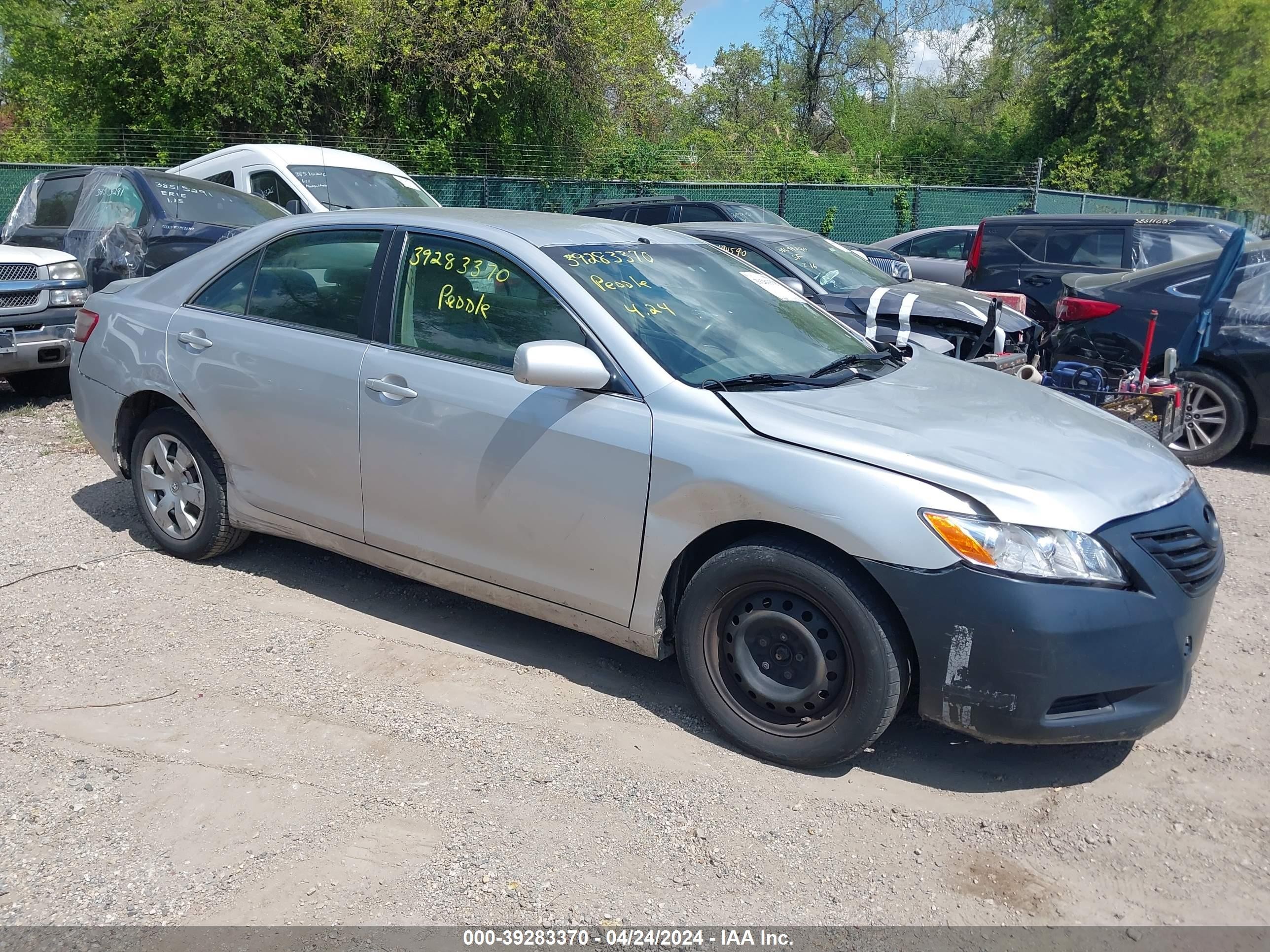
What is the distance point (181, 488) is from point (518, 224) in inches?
86.8

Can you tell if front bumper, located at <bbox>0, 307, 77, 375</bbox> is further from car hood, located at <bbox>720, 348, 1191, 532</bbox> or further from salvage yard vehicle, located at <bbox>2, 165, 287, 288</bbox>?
car hood, located at <bbox>720, 348, 1191, 532</bbox>

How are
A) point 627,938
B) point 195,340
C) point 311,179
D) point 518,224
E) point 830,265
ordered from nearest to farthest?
point 627,938 → point 518,224 → point 195,340 → point 830,265 → point 311,179

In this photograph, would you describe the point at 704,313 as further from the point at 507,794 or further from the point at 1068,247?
the point at 1068,247

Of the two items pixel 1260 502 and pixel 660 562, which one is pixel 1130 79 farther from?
pixel 660 562

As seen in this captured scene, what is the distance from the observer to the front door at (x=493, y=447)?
3.76 metres

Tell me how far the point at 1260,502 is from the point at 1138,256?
15.7 ft

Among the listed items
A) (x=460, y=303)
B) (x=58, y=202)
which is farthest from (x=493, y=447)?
(x=58, y=202)

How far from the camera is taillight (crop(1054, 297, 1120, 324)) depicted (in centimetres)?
798

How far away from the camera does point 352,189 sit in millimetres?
12453

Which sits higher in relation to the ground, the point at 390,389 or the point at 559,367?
the point at 559,367

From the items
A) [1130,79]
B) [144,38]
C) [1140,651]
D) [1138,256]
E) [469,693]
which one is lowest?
[469,693]

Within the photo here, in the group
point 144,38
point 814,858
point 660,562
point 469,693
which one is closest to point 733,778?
point 814,858

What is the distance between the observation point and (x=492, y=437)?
13.0ft

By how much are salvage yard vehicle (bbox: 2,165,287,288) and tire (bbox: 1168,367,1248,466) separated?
794cm
